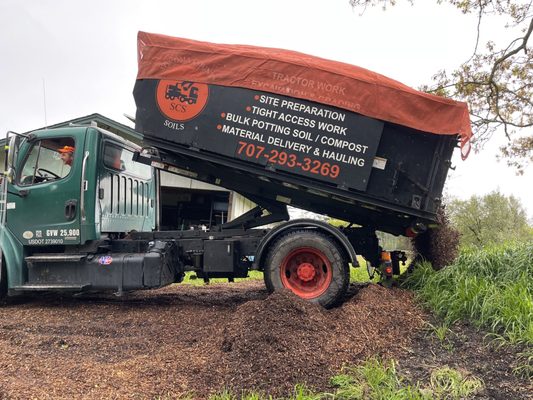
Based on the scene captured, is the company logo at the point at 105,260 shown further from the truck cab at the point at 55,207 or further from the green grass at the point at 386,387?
the green grass at the point at 386,387

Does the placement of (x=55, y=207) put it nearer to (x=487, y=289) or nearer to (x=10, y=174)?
(x=10, y=174)

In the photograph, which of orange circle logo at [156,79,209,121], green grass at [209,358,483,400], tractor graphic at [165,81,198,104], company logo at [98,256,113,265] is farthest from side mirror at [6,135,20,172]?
green grass at [209,358,483,400]

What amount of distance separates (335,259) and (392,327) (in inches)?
52.2

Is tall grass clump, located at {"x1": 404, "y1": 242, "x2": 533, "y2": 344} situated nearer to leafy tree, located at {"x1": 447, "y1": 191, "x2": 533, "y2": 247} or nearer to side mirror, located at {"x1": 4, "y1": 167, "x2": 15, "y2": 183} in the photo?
side mirror, located at {"x1": 4, "y1": 167, "x2": 15, "y2": 183}

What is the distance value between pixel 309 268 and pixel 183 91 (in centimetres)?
278

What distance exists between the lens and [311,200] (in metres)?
6.29

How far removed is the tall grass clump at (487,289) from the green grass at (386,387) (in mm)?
865

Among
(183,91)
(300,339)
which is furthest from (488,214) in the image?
(300,339)

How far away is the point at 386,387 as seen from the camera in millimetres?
3309

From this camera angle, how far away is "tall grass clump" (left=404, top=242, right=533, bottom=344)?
419cm

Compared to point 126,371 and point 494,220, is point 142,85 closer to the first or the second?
point 126,371

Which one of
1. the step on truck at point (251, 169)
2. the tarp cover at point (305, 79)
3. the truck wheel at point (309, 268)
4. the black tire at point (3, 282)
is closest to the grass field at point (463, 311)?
the step on truck at point (251, 169)

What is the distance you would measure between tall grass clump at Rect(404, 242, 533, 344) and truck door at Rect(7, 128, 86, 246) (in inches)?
189

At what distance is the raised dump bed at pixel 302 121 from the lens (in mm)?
5574
